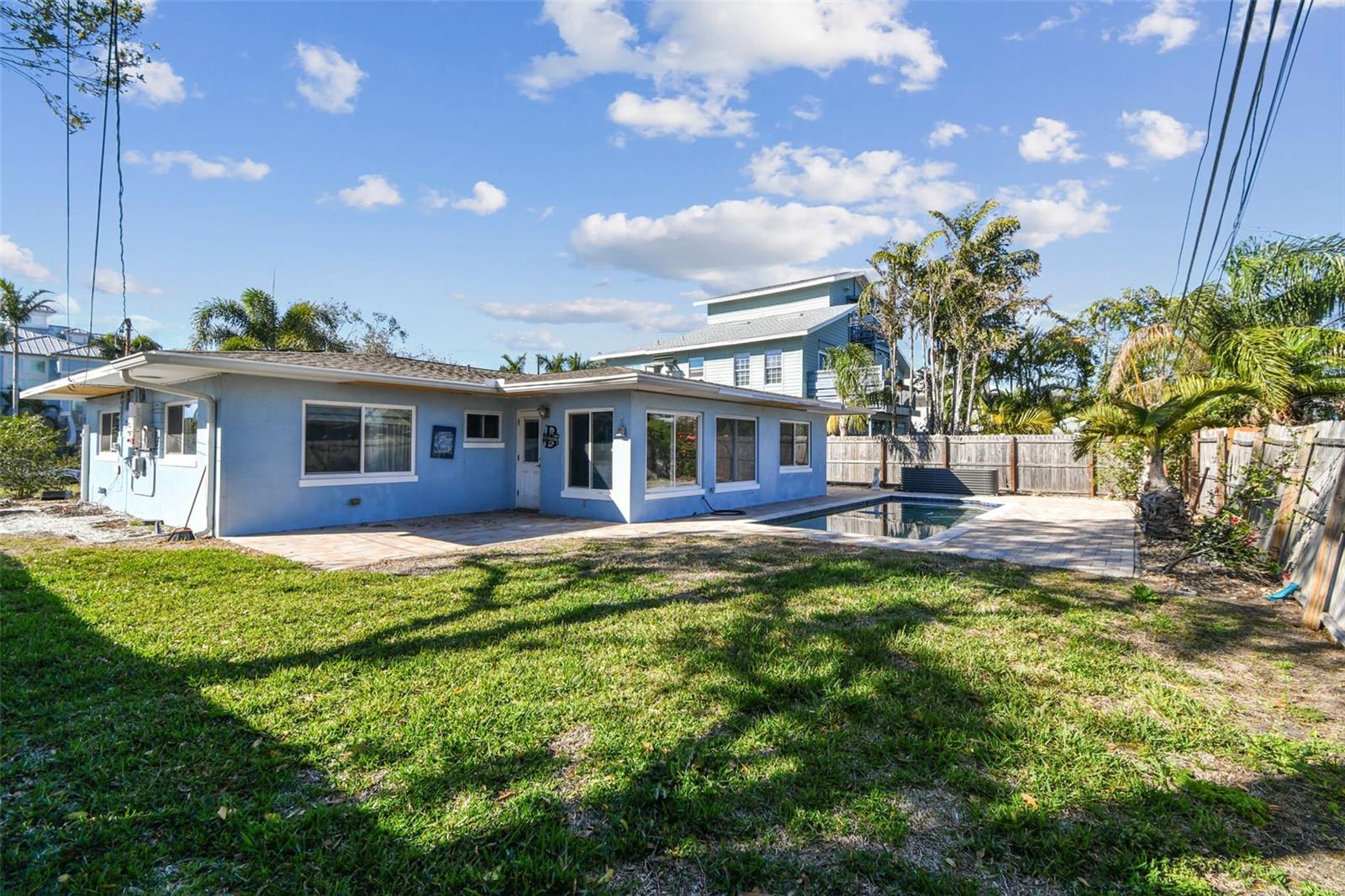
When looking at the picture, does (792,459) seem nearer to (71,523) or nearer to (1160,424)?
(1160,424)

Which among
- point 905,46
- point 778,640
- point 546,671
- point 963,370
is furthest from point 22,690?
point 963,370

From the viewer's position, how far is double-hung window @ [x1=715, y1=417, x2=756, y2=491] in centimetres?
1291

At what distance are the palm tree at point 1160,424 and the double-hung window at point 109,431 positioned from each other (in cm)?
Answer: 1726

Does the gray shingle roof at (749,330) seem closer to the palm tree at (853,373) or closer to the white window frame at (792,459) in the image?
the palm tree at (853,373)

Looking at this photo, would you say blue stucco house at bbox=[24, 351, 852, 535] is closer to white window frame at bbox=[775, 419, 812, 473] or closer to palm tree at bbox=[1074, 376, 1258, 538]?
white window frame at bbox=[775, 419, 812, 473]

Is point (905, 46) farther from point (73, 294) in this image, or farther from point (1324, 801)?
point (73, 294)

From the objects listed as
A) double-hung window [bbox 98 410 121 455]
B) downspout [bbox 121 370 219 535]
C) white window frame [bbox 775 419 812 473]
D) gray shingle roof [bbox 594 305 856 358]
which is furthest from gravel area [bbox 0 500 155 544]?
gray shingle roof [bbox 594 305 856 358]

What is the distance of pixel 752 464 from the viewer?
13953 millimetres

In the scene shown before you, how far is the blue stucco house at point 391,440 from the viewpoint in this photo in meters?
8.88

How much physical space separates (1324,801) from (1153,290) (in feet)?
98.5

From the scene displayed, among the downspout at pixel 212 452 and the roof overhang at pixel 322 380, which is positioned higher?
the roof overhang at pixel 322 380

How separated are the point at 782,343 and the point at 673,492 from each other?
531 inches

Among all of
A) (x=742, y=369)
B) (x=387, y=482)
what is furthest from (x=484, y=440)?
(x=742, y=369)

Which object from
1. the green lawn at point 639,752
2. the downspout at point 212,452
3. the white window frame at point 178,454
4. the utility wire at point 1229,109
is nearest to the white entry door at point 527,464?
the downspout at point 212,452
